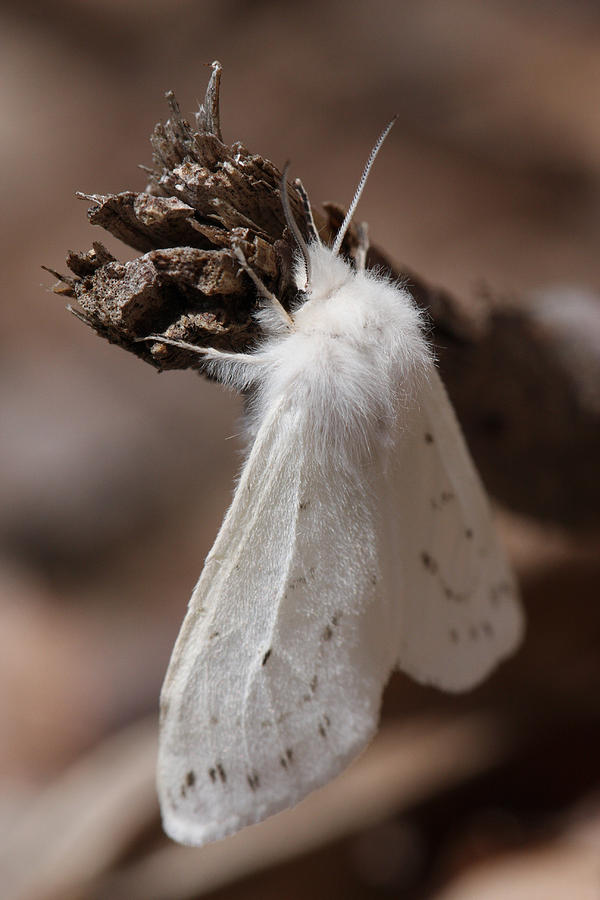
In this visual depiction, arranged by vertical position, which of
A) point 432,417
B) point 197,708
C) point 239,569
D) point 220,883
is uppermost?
point 432,417

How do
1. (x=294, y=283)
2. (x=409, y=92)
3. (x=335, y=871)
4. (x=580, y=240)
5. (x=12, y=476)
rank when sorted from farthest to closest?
(x=409, y=92) → (x=580, y=240) → (x=12, y=476) → (x=335, y=871) → (x=294, y=283)

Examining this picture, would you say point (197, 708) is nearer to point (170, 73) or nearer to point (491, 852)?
point (491, 852)

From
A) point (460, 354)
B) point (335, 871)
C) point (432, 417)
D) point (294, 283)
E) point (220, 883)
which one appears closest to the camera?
point (294, 283)

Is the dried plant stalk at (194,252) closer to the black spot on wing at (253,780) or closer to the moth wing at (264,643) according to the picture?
the moth wing at (264,643)

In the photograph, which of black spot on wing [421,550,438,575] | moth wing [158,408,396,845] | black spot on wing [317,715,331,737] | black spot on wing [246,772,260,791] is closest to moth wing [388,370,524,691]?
black spot on wing [421,550,438,575]

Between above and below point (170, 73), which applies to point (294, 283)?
below

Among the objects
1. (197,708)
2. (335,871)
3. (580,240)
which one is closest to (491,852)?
(335,871)

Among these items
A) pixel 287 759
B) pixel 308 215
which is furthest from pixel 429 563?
pixel 308 215
